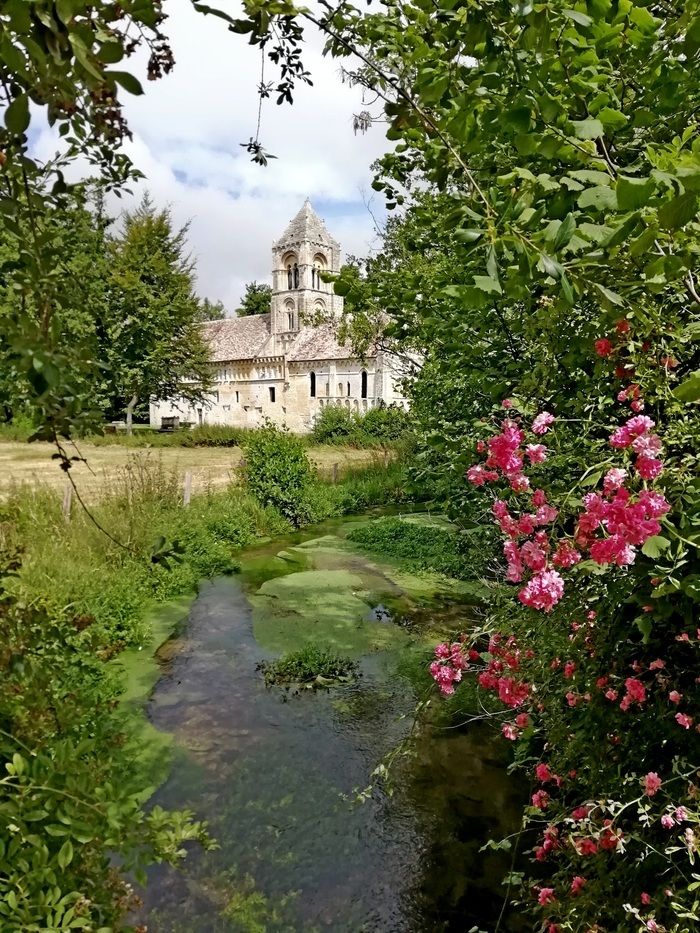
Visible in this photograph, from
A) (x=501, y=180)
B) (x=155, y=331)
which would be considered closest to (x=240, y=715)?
(x=501, y=180)

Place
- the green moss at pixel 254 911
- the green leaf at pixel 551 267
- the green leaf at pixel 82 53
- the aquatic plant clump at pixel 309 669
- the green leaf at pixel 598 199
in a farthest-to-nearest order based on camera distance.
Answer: the aquatic plant clump at pixel 309 669 → the green moss at pixel 254 911 → the green leaf at pixel 598 199 → the green leaf at pixel 551 267 → the green leaf at pixel 82 53

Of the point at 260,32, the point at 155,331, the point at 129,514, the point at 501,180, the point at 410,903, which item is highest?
the point at 155,331

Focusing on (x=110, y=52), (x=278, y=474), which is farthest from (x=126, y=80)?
(x=278, y=474)

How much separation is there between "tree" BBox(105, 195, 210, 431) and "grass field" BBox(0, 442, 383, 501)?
502 cm

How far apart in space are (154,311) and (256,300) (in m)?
37.2

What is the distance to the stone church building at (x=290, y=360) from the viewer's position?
42.8 m

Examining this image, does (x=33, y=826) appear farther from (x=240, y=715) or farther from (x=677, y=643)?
(x=240, y=715)

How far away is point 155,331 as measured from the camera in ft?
105

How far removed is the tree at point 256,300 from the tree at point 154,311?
32703 mm

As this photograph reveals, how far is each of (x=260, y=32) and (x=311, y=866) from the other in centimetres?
454

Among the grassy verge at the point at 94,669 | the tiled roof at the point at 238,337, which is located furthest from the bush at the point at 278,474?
the tiled roof at the point at 238,337

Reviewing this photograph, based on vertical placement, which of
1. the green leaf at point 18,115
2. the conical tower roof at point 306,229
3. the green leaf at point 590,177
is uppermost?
the conical tower roof at point 306,229

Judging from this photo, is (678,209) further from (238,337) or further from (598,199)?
(238,337)

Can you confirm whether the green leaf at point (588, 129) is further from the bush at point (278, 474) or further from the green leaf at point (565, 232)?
the bush at point (278, 474)
